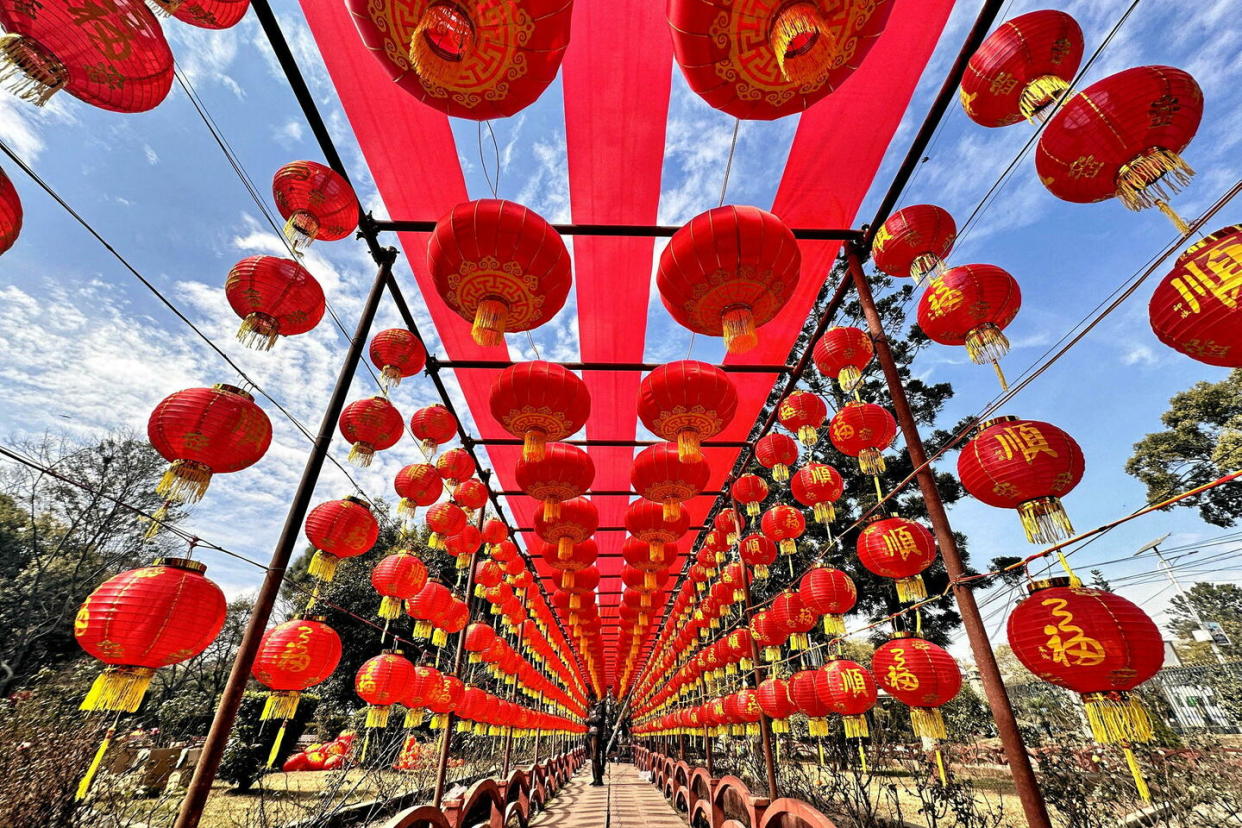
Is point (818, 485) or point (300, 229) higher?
point (300, 229)

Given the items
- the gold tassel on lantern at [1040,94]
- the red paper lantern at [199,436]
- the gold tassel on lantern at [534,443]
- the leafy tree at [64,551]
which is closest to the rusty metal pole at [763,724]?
the gold tassel on lantern at [534,443]

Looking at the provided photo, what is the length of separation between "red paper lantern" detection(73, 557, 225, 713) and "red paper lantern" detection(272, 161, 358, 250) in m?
1.95

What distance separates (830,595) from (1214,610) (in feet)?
84.8

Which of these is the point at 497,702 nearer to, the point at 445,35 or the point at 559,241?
the point at 559,241

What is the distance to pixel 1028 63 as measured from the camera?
7.55 feet

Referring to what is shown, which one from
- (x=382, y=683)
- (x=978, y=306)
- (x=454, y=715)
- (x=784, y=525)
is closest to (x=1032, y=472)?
(x=978, y=306)

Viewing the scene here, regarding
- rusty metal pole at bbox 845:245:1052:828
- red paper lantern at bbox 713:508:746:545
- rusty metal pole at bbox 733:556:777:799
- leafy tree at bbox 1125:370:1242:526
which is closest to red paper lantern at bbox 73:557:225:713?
rusty metal pole at bbox 845:245:1052:828

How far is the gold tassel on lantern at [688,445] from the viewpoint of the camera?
3.41 m

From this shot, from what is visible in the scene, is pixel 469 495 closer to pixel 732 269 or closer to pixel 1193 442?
pixel 732 269

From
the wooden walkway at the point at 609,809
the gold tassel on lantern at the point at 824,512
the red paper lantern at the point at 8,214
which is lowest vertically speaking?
the wooden walkway at the point at 609,809

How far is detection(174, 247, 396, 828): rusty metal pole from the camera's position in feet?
7.73

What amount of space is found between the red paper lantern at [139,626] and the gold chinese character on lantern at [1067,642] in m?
3.92

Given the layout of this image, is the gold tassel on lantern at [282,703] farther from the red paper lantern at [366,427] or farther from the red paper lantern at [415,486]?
the red paper lantern at [415,486]

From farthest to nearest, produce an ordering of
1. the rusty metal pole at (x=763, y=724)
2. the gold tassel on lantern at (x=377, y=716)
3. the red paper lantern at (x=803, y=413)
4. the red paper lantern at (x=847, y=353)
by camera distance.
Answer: the rusty metal pole at (x=763, y=724) → the red paper lantern at (x=803, y=413) → the gold tassel on lantern at (x=377, y=716) → the red paper lantern at (x=847, y=353)
